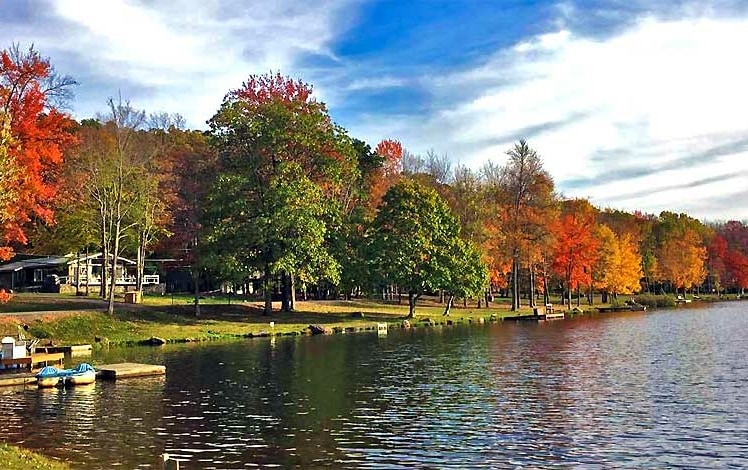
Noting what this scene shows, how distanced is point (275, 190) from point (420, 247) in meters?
17.8

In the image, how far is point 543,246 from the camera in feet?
323

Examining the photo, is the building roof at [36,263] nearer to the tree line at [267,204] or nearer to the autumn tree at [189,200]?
the tree line at [267,204]

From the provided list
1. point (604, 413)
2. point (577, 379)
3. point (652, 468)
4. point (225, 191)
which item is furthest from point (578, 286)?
point (652, 468)

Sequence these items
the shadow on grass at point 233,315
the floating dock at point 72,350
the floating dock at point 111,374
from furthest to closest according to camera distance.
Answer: the shadow on grass at point 233,315 → the floating dock at point 72,350 → the floating dock at point 111,374

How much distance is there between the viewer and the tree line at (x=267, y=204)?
67812 millimetres

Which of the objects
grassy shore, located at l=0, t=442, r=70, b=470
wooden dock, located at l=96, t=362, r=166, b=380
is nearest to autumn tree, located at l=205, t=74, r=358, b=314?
wooden dock, located at l=96, t=362, r=166, b=380

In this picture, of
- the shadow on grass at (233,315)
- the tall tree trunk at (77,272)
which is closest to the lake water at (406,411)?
the shadow on grass at (233,315)

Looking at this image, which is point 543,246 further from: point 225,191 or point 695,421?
point 695,421

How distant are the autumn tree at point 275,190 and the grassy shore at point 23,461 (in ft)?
161

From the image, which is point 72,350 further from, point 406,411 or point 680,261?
point 680,261

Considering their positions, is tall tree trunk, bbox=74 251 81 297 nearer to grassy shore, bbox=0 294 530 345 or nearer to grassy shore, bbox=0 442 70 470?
grassy shore, bbox=0 294 530 345

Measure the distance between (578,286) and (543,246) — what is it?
20.6 meters

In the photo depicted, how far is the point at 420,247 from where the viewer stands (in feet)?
263

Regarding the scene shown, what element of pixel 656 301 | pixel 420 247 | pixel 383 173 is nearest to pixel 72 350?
pixel 420 247
